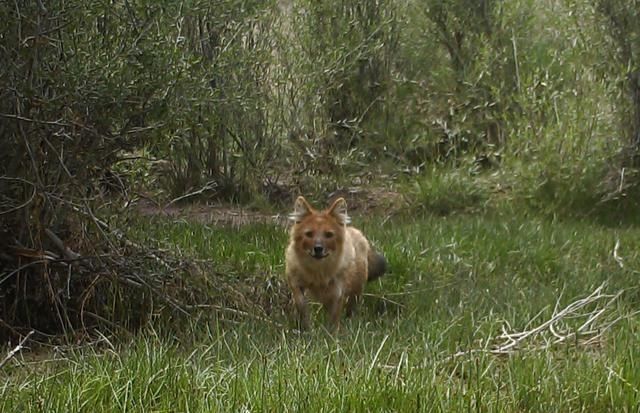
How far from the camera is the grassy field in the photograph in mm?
5855

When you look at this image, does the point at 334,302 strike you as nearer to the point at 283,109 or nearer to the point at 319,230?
the point at 319,230

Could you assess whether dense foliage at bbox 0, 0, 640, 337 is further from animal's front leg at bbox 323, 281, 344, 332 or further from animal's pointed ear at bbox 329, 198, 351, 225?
animal's front leg at bbox 323, 281, 344, 332

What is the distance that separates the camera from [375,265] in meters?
9.61

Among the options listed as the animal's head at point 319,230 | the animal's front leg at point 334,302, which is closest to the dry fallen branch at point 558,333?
the animal's front leg at point 334,302

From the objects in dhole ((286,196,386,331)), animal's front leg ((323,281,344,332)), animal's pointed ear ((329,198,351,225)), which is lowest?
animal's front leg ((323,281,344,332))

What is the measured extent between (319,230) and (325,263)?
265 mm

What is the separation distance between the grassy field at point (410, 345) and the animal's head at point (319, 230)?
57 cm

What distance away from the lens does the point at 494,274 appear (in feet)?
33.4

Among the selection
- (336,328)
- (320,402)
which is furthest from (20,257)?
(320,402)

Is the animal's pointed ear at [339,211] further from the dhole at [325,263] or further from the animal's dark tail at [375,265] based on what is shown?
the animal's dark tail at [375,265]

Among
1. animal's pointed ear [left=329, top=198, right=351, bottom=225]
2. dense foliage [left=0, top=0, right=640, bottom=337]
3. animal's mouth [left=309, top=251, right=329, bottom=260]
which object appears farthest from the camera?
animal's pointed ear [left=329, top=198, right=351, bottom=225]

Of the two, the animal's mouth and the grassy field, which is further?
the animal's mouth

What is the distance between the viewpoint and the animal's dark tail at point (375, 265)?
9.59 m

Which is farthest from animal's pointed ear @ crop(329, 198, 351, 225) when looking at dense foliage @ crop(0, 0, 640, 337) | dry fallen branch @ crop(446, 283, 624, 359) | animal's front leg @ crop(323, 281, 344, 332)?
dry fallen branch @ crop(446, 283, 624, 359)
